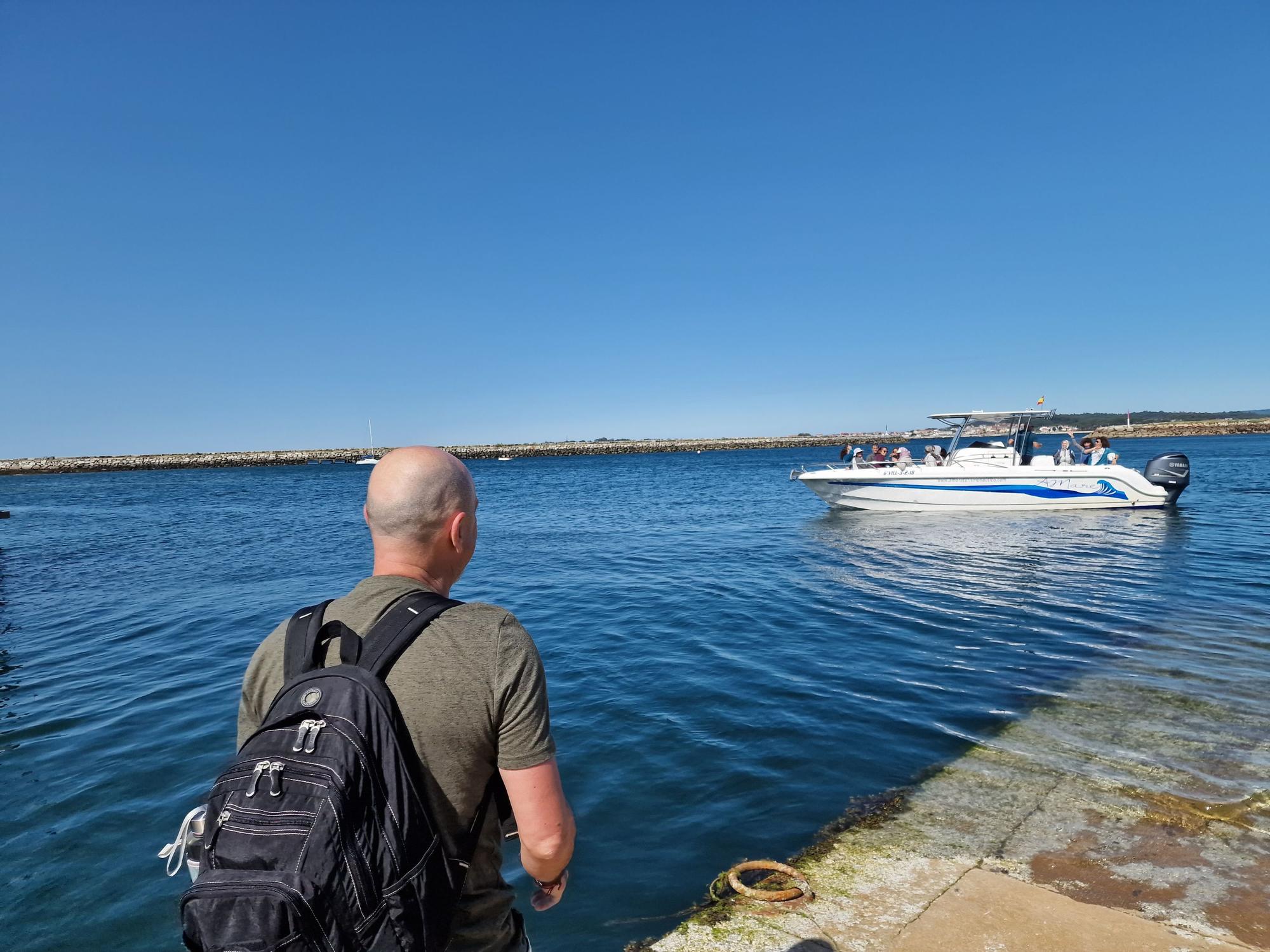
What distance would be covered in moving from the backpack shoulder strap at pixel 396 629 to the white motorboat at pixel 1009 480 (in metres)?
22.1

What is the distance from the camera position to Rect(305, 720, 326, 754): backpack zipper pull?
5.27 ft

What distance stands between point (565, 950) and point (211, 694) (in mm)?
6182

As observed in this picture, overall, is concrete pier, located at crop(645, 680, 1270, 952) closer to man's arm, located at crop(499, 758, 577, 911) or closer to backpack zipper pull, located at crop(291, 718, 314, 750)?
man's arm, located at crop(499, 758, 577, 911)

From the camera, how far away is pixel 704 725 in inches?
274

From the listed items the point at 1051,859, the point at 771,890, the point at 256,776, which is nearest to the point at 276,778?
the point at 256,776

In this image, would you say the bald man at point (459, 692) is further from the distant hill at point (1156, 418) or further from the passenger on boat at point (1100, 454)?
the distant hill at point (1156, 418)

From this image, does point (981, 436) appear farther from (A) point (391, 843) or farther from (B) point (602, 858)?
(A) point (391, 843)

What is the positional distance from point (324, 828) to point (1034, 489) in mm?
25864

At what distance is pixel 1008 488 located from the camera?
23.3 meters

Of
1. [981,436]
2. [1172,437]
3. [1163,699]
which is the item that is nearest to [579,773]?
[1163,699]

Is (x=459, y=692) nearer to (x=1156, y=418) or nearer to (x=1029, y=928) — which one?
(x=1029, y=928)

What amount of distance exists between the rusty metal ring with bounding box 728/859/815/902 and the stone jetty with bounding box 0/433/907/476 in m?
85.3

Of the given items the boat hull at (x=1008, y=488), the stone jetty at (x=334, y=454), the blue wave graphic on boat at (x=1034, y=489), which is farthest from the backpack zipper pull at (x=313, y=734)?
the stone jetty at (x=334, y=454)

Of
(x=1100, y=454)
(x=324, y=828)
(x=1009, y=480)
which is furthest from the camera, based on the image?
(x=1100, y=454)
